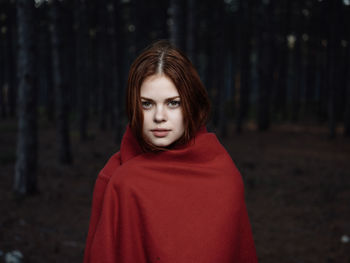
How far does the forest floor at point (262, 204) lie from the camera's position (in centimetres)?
508

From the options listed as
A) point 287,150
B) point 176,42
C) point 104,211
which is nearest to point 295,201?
point 176,42

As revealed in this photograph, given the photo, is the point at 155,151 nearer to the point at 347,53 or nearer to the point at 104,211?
the point at 104,211

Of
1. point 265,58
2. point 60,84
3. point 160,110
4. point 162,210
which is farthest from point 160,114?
point 265,58

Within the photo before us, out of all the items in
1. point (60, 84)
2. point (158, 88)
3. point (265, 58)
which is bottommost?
point (158, 88)

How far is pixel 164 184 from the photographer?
172 centimetres

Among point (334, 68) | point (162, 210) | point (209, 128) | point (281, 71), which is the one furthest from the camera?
point (281, 71)

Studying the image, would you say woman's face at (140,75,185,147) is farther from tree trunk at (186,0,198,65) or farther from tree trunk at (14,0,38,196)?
tree trunk at (14,0,38,196)

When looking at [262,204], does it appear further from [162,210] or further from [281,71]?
[281,71]

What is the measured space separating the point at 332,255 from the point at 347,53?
1636cm

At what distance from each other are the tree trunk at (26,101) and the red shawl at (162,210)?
551 centimetres

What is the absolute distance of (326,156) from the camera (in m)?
11.4

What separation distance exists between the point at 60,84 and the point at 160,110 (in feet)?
27.4

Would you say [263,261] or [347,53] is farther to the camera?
[347,53]

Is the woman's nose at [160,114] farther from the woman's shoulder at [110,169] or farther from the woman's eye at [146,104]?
the woman's shoulder at [110,169]
